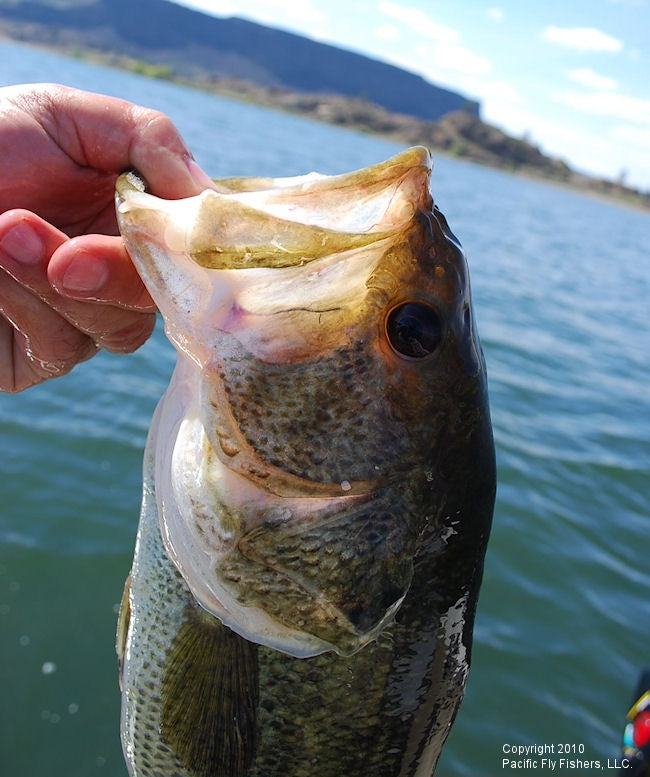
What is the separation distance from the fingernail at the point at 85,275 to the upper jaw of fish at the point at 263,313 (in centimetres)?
21

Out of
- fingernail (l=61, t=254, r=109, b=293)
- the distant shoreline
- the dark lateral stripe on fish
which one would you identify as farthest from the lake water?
the distant shoreline

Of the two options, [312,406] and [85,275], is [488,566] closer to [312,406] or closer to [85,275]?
[312,406]

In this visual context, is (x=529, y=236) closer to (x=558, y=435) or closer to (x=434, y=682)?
(x=558, y=435)

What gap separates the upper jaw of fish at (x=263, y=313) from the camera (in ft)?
5.53

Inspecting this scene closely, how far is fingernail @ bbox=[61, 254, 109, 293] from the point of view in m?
1.94

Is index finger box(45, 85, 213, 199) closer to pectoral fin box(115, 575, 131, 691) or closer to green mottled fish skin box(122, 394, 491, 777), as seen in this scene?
green mottled fish skin box(122, 394, 491, 777)

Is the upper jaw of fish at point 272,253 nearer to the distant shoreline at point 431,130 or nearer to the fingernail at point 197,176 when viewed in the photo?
the fingernail at point 197,176

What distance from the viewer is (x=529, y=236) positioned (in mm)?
32375

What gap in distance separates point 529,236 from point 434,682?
32571 mm

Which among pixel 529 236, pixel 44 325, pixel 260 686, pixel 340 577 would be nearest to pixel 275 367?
pixel 340 577

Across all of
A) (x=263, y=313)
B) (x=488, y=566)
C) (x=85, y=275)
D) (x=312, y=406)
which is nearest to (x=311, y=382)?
(x=312, y=406)

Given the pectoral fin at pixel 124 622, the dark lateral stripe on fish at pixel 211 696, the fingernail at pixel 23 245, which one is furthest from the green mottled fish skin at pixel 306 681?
the fingernail at pixel 23 245

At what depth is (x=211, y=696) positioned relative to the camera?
1957 millimetres

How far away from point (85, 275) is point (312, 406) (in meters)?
0.77
